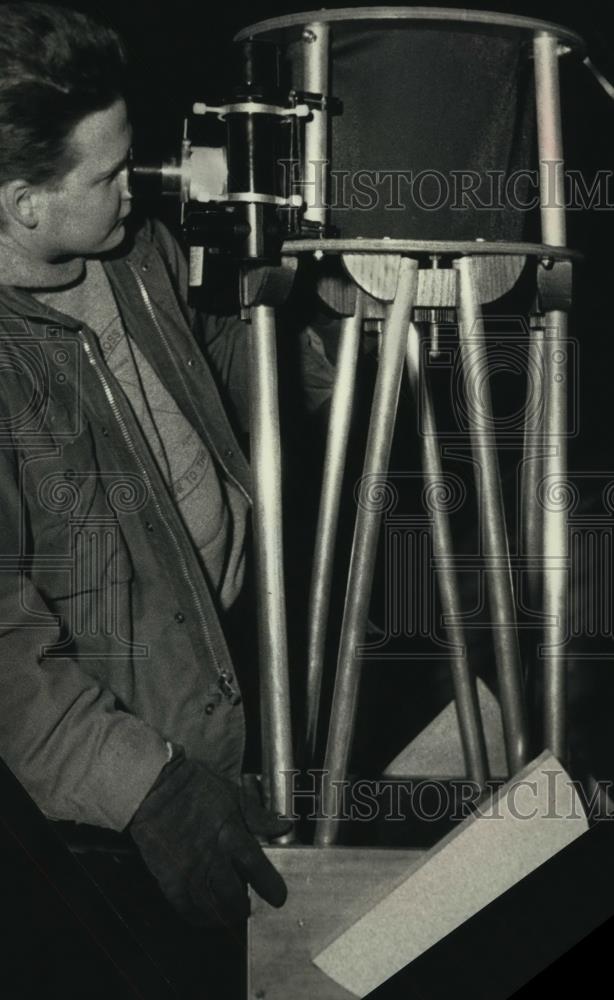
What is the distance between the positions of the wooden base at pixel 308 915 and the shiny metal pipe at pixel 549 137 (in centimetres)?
55

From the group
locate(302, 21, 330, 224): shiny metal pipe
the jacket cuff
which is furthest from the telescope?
the jacket cuff

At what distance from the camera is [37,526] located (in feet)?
3.81

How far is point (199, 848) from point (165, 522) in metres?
0.28

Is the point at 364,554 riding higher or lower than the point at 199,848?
higher

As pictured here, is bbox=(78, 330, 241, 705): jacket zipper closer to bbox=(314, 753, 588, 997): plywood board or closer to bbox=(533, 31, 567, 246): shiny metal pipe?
bbox=(314, 753, 588, 997): plywood board

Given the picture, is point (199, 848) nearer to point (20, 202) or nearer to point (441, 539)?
point (441, 539)

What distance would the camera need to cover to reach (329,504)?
4.13 feet

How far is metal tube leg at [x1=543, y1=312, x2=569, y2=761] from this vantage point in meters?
1.23

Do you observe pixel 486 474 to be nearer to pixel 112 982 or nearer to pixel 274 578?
pixel 274 578

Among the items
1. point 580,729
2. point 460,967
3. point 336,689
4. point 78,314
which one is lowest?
point 460,967

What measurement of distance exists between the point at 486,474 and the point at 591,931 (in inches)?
17.2

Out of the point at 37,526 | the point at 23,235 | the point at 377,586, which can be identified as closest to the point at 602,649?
the point at 377,586

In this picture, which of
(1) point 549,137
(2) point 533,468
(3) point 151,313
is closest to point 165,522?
(3) point 151,313

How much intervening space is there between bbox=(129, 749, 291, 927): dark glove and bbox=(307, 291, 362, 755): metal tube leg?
0.45 feet
